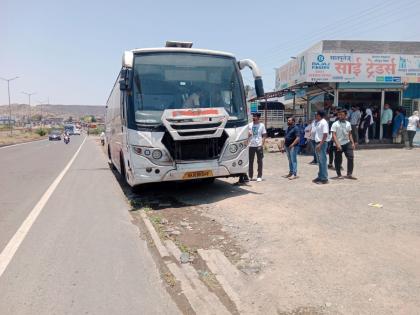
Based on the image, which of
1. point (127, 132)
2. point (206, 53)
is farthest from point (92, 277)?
point (206, 53)

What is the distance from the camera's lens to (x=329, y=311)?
11.6 feet

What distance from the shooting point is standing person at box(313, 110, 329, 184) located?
9617mm

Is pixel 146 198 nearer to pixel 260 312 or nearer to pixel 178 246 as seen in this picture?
pixel 178 246

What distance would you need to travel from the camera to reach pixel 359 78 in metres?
17.0

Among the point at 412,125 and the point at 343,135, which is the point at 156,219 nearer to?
the point at 343,135

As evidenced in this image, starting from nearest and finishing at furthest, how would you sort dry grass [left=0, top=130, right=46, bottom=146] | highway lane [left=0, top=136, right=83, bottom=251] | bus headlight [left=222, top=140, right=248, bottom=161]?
highway lane [left=0, top=136, right=83, bottom=251]
bus headlight [left=222, top=140, right=248, bottom=161]
dry grass [left=0, top=130, right=46, bottom=146]

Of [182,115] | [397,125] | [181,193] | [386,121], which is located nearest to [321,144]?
[181,193]

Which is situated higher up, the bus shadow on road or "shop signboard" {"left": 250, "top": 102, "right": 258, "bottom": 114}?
"shop signboard" {"left": 250, "top": 102, "right": 258, "bottom": 114}

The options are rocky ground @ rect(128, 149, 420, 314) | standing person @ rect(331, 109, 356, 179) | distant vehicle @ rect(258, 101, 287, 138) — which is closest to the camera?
rocky ground @ rect(128, 149, 420, 314)

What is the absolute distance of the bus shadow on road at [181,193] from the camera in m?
8.71

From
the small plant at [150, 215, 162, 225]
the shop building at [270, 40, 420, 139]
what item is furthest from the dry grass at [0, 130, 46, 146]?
the small plant at [150, 215, 162, 225]

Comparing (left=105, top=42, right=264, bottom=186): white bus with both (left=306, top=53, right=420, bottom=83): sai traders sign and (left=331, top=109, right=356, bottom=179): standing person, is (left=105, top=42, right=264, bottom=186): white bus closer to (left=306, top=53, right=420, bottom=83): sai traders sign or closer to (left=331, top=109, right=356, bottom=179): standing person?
(left=331, top=109, right=356, bottom=179): standing person

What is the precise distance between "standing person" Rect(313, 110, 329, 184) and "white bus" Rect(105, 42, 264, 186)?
197 centimetres

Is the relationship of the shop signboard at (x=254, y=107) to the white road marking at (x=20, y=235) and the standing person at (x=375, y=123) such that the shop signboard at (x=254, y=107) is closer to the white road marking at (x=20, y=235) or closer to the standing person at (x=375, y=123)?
the standing person at (x=375, y=123)
